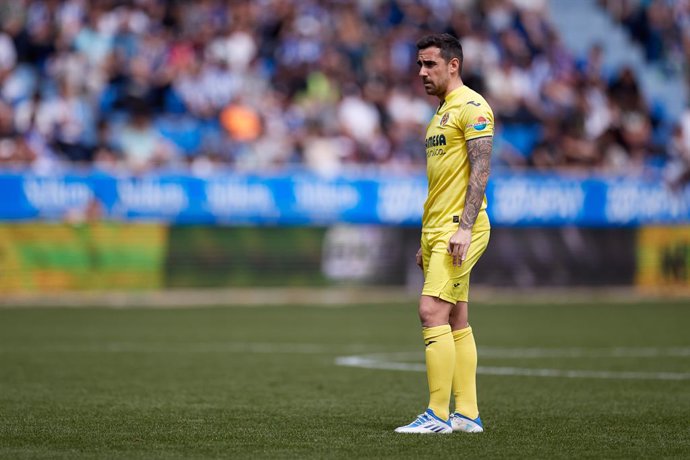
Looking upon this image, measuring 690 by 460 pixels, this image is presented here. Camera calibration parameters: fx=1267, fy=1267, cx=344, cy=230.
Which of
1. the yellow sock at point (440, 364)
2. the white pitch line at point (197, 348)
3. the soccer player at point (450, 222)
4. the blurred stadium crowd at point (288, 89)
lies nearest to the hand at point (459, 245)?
the soccer player at point (450, 222)

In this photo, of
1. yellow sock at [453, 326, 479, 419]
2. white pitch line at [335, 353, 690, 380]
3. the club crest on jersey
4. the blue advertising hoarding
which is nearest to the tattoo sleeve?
the club crest on jersey

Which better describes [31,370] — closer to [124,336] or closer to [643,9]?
[124,336]

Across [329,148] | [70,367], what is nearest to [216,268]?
[329,148]

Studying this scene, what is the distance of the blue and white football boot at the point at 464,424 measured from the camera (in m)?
7.76

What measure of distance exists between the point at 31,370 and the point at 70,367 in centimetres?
43

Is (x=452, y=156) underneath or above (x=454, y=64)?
underneath

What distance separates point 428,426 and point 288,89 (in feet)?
55.3

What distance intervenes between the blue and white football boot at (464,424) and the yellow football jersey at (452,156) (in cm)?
116

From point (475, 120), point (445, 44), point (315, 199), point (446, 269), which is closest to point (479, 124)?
point (475, 120)

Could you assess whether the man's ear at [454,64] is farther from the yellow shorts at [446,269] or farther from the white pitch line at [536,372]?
the white pitch line at [536,372]

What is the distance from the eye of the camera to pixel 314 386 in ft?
34.6

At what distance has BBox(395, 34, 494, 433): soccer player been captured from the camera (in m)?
7.58

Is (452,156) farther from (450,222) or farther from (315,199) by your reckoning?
(315,199)

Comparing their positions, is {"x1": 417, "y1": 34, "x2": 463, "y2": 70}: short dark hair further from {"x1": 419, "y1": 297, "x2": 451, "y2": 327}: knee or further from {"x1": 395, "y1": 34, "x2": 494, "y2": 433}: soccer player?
{"x1": 419, "y1": 297, "x2": 451, "y2": 327}: knee
